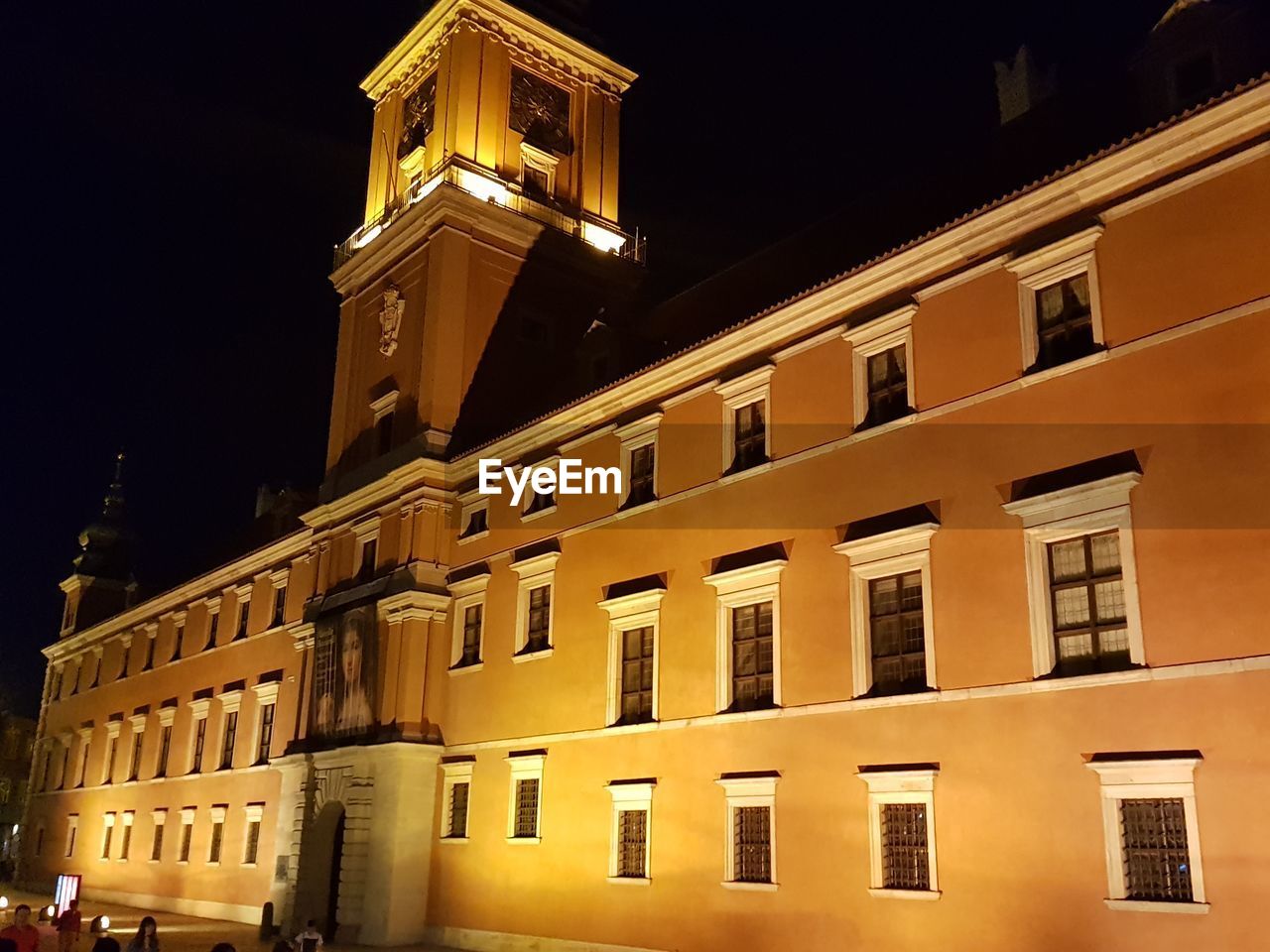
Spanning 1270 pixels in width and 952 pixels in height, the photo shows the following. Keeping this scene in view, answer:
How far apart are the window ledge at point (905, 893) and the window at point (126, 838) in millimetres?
33413

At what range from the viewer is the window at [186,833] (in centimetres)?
3731

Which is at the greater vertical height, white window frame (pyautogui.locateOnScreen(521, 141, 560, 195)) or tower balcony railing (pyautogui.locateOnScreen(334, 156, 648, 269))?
white window frame (pyautogui.locateOnScreen(521, 141, 560, 195))

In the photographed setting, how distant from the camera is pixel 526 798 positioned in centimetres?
2350

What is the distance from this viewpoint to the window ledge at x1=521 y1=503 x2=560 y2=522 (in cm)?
2461

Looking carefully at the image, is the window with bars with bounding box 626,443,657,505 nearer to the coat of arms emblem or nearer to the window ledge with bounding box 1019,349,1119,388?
the window ledge with bounding box 1019,349,1119,388

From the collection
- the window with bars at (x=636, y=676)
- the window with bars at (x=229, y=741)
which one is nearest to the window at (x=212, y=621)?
the window with bars at (x=229, y=741)

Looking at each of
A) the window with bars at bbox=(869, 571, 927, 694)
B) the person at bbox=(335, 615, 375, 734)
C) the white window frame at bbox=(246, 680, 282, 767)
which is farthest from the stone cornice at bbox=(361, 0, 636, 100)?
the window with bars at bbox=(869, 571, 927, 694)

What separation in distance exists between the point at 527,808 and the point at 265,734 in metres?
14.3

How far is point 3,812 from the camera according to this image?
73250mm

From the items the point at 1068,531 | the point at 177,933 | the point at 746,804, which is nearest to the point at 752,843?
the point at 746,804

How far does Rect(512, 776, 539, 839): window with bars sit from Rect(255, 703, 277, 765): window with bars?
13.2m

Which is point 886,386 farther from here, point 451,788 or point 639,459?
point 451,788

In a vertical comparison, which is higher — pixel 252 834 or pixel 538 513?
pixel 538 513

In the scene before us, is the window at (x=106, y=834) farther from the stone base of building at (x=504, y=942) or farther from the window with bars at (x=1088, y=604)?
the window with bars at (x=1088, y=604)
